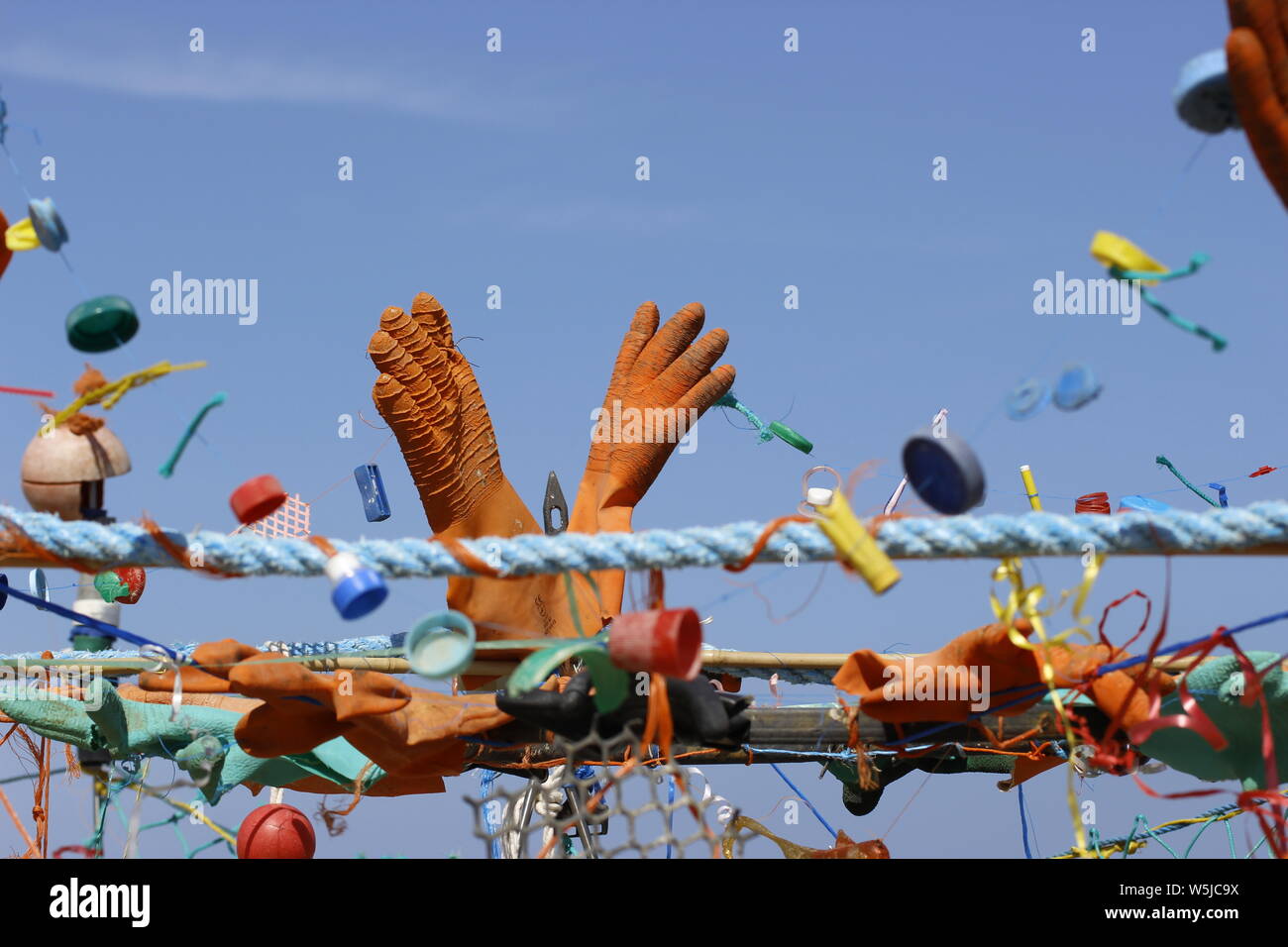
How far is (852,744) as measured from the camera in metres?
5.70

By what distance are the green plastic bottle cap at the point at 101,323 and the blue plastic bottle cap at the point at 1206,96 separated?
2.97 m

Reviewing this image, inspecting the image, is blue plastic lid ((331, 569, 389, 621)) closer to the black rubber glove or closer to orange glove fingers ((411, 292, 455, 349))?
the black rubber glove

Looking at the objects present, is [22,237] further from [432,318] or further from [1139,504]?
[1139,504]

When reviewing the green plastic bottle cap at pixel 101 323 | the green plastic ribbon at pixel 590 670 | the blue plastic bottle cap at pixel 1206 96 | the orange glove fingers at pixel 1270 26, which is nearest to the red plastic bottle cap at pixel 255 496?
the green plastic bottle cap at pixel 101 323

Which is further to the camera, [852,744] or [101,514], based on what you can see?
[852,744]

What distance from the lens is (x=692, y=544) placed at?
431cm

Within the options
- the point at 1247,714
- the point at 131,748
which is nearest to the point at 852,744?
the point at 1247,714

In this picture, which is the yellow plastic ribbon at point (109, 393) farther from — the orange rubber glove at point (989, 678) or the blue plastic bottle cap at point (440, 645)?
the orange rubber glove at point (989, 678)

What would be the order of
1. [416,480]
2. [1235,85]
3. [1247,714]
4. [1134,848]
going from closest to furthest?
[1235,85] → [1247,714] → [416,480] → [1134,848]

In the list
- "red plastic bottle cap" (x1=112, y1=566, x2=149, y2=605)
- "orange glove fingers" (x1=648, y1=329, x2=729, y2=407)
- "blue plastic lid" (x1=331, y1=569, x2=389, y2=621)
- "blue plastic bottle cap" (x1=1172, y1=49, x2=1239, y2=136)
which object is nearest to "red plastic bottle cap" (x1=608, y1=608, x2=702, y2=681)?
"blue plastic lid" (x1=331, y1=569, x2=389, y2=621)

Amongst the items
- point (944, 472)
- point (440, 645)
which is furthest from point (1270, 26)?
point (440, 645)

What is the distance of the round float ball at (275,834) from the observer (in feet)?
21.9
